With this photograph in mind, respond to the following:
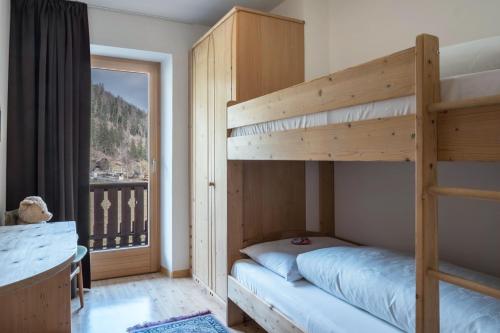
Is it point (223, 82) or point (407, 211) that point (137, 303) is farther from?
point (407, 211)

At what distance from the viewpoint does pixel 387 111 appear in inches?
50.7

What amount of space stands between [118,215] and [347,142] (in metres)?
2.93

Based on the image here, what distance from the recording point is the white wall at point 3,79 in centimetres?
255

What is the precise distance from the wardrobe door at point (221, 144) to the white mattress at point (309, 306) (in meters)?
0.51

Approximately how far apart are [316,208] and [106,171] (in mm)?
2157

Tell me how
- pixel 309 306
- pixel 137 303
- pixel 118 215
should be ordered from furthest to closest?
pixel 118 215 → pixel 137 303 → pixel 309 306

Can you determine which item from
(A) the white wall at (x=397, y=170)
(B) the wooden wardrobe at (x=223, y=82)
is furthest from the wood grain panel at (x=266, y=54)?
(A) the white wall at (x=397, y=170)

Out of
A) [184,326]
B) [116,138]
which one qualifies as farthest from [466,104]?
[116,138]

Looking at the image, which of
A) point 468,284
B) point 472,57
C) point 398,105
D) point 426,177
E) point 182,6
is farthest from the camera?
point 182,6

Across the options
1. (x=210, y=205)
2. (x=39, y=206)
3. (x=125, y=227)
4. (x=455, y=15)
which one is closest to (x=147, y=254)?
(x=125, y=227)

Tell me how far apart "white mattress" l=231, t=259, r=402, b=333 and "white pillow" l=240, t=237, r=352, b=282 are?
5 centimetres

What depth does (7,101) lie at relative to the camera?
281cm

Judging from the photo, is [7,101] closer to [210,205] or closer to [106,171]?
[106,171]

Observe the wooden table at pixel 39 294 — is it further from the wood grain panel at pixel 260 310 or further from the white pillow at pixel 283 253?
the white pillow at pixel 283 253
